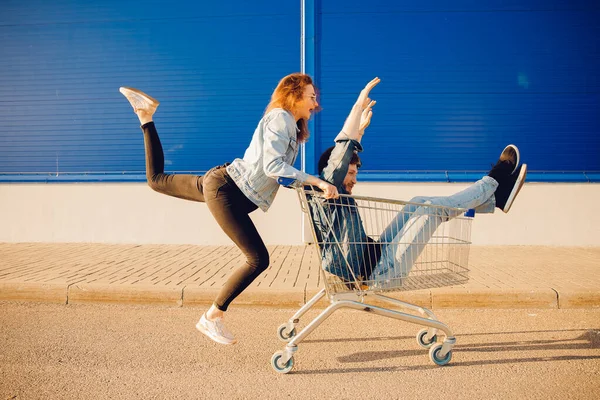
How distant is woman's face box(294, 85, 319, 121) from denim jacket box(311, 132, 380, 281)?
410 mm

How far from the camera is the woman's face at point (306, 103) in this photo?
3572 mm

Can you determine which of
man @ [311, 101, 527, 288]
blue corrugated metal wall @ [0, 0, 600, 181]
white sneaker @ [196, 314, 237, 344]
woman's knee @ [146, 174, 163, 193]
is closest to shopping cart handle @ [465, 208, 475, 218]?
man @ [311, 101, 527, 288]

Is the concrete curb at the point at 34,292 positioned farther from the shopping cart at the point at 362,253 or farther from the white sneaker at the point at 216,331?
the shopping cart at the point at 362,253

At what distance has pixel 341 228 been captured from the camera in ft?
11.0

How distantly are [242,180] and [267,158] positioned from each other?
27 cm

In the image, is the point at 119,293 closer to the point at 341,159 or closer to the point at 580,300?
the point at 341,159

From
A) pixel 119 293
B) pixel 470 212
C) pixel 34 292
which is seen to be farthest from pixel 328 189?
pixel 34 292

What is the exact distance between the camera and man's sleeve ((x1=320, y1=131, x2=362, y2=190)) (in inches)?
128

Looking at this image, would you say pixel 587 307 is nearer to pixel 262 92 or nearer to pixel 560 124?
pixel 560 124

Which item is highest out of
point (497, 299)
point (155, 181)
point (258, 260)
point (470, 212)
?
point (155, 181)

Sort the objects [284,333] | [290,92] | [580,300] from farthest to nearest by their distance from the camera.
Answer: [580,300] → [284,333] → [290,92]

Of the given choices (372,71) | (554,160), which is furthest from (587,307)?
(372,71)

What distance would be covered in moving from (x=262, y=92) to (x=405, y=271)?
21.2ft

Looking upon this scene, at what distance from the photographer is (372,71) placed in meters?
9.08
